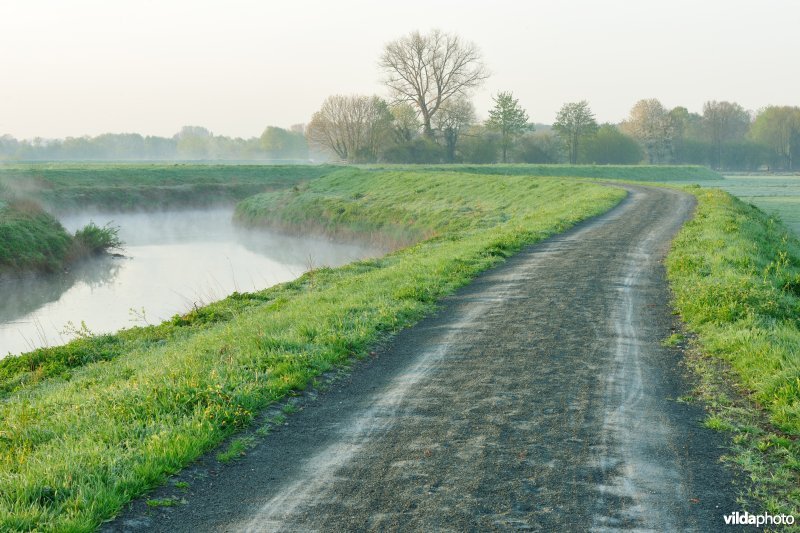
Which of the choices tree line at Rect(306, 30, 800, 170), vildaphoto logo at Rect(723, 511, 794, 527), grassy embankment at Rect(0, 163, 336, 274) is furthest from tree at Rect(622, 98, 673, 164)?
vildaphoto logo at Rect(723, 511, 794, 527)

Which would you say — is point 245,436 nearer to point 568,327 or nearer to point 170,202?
point 568,327

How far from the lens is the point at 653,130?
116m

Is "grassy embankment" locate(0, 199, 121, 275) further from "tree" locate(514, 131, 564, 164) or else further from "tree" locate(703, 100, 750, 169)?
"tree" locate(703, 100, 750, 169)

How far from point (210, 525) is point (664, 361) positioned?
6.66m

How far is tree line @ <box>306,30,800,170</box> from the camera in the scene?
8712cm

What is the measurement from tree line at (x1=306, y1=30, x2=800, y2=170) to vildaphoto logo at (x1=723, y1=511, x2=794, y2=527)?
8115 cm

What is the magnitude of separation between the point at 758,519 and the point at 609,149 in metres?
105

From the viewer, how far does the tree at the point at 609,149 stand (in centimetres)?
10450

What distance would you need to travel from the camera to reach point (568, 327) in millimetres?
11547

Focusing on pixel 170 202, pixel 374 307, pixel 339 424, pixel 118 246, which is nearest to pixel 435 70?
pixel 170 202

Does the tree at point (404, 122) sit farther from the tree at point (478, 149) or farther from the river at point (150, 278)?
the river at point (150, 278)

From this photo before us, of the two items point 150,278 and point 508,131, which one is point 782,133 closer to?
point 508,131

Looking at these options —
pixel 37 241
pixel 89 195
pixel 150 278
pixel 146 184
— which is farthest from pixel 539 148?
pixel 37 241

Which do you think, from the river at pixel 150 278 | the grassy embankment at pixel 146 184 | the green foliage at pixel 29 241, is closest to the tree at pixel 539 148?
the grassy embankment at pixel 146 184
